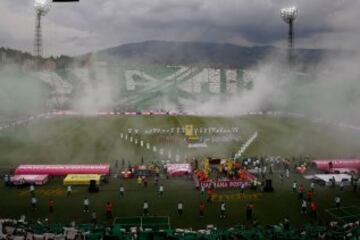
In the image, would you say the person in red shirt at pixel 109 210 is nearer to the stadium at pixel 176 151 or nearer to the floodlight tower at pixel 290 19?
the stadium at pixel 176 151

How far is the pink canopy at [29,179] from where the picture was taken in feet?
118

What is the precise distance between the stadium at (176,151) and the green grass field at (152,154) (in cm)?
14

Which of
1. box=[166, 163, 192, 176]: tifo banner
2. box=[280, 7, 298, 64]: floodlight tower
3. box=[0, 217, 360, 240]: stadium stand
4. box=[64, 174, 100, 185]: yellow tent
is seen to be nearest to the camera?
box=[0, 217, 360, 240]: stadium stand

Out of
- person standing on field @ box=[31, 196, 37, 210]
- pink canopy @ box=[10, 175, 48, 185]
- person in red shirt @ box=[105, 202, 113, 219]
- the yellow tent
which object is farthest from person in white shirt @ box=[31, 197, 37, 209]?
the yellow tent

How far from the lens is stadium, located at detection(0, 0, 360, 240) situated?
27.6m

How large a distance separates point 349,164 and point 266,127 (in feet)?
71.9

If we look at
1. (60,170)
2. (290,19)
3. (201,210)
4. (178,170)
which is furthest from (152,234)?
(290,19)

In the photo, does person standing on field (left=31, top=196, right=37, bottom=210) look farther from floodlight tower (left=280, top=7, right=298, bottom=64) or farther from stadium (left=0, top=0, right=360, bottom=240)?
floodlight tower (left=280, top=7, right=298, bottom=64)

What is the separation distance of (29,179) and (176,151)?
17279 millimetres

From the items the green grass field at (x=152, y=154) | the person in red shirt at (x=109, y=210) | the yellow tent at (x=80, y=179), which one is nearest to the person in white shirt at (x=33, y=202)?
the green grass field at (x=152, y=154)

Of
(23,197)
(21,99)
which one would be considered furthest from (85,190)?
(21,99)

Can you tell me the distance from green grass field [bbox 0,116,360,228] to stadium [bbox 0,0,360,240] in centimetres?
14

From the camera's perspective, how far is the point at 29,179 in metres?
36.1

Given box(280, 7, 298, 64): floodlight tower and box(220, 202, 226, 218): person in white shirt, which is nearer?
box(220, 202, 226, 218): person in white shirt
